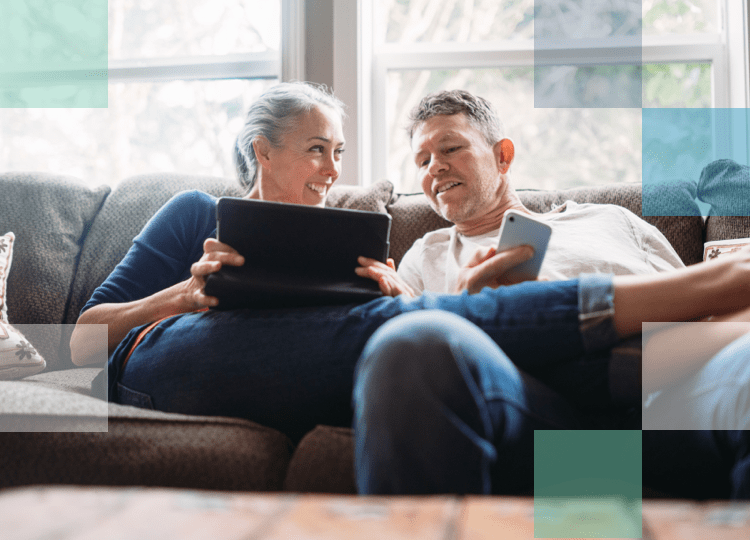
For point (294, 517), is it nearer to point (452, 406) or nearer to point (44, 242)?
point (452, 406)

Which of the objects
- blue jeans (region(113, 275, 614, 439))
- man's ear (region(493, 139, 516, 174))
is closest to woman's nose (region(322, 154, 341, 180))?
man's ear (region(493, 139, 516, 174))

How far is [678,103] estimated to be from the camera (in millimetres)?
2041

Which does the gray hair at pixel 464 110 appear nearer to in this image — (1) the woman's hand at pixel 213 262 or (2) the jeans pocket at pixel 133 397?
(1) the woman's hand at pixel 213 262

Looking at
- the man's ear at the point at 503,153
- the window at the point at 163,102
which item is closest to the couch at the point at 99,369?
the man's ear at the point at 503,153

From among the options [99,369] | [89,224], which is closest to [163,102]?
[89,224]

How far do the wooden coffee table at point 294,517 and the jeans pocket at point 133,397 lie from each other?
52 centimetres

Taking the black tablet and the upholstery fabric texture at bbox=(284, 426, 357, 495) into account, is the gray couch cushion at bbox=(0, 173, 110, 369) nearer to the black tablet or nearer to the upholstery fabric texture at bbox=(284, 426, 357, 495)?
the black tablet

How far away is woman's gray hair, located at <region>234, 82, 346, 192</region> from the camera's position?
1.39 meters

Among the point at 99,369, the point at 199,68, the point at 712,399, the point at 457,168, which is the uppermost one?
the point at 199,68

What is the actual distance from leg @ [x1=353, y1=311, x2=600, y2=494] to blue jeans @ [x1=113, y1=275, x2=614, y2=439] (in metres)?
0.10

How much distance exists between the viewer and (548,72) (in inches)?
82.8

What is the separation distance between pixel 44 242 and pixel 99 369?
1.54ft

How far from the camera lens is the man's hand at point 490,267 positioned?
867mm
